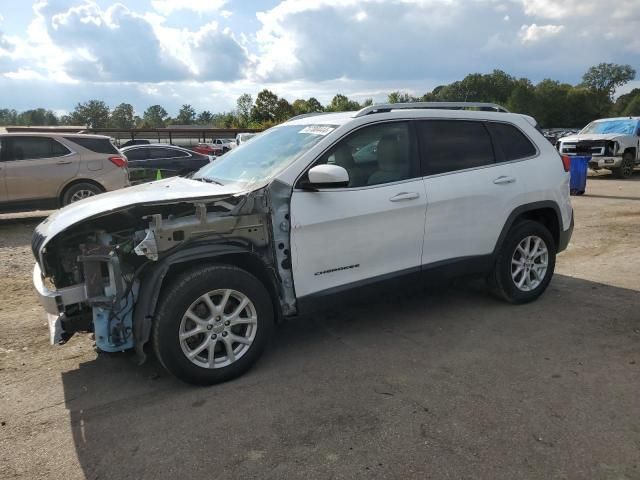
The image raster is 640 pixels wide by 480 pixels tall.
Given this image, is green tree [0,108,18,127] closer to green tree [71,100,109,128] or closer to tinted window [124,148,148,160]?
green tree [71,100,109,128]

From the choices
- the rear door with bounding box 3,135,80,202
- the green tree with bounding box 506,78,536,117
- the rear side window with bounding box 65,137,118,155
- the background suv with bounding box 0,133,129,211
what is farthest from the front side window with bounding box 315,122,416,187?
the green tree with bounding box 506,78,536,117

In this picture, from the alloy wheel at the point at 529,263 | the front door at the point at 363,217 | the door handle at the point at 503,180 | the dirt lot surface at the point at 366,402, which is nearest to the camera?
the dirt lot surface at the point at 366,402

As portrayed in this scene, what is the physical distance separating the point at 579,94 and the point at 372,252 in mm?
110197

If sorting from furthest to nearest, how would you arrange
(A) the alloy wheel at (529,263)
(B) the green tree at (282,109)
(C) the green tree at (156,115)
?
(C) the green tree at (156,115) < (B) the green tree at (282,109) < (A) the alloy wheel at (529,263)

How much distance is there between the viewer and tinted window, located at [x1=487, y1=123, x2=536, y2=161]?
4836 mm

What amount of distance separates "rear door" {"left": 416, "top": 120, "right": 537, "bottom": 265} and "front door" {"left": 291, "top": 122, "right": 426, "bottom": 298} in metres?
0.15

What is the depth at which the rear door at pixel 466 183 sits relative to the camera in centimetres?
434

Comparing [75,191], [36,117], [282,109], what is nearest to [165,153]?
Result: [75,191]

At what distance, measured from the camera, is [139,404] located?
3.34 metres

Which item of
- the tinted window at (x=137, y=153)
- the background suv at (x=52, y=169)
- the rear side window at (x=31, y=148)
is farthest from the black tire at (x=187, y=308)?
the tinted window at (x=137, y=153)

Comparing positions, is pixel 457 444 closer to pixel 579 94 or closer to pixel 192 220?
pixel 192 220

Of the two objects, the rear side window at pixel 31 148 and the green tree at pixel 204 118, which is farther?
the green tree at pixel 204 118

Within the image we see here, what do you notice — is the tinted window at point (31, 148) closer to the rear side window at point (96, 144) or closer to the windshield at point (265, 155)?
the rear side window at point (96, 144)

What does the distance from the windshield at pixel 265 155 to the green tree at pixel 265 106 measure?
243 feet
